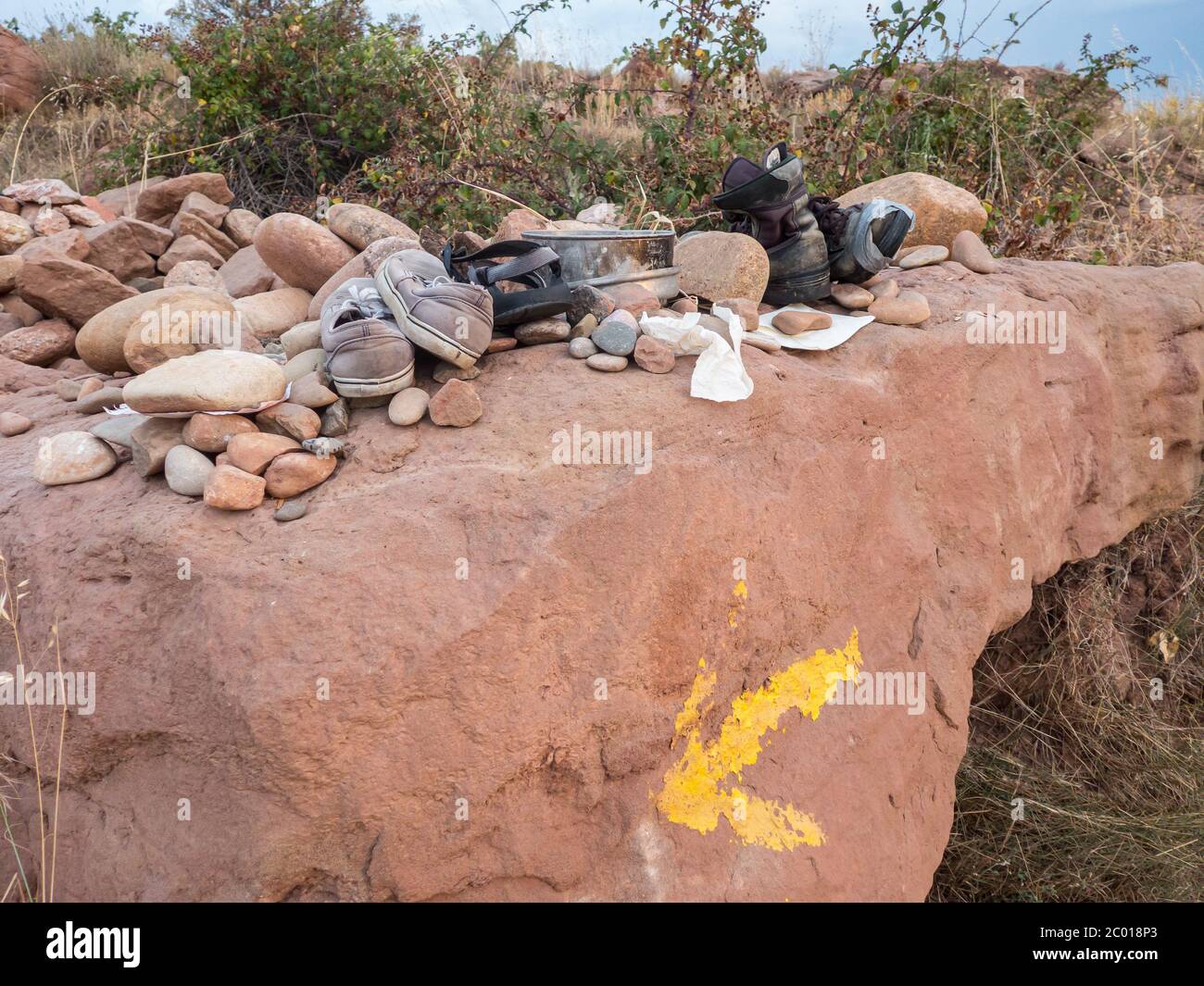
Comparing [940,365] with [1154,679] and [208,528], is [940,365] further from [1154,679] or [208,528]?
[208,528]

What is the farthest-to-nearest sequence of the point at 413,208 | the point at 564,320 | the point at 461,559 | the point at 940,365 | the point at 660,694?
the point at 413,208 → the point at 940,365 → the point at 564,320 → the point at 660,694 → the point at 461,559

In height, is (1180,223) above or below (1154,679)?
above

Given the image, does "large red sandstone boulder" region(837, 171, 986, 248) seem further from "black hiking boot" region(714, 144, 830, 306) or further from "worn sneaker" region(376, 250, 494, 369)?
"worn sneaker" region(376, 250, 494, 369)

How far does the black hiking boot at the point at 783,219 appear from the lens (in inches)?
125

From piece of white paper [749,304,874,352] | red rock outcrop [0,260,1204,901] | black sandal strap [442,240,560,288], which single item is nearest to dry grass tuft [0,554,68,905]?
red rock outcrop [0,260,1204,901]

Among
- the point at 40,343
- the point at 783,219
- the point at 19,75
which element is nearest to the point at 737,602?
the point at 783,219

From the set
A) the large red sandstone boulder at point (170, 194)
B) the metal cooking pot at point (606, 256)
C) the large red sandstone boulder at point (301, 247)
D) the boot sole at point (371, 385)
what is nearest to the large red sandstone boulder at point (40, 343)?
the large red sandstone boulder at point (301, 247)

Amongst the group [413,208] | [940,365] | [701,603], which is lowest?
[701,603]

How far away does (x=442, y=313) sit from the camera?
2467 mm

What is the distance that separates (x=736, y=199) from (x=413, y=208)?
220 centimetres

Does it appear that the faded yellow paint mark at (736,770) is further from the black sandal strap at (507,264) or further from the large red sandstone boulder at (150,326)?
the large red sandstone boulder at (150,326)

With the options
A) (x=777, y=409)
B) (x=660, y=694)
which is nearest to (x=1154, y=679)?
(x=777, y=409)

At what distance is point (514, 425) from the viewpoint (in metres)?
2.47

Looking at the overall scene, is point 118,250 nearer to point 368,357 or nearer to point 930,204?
point 368,357
